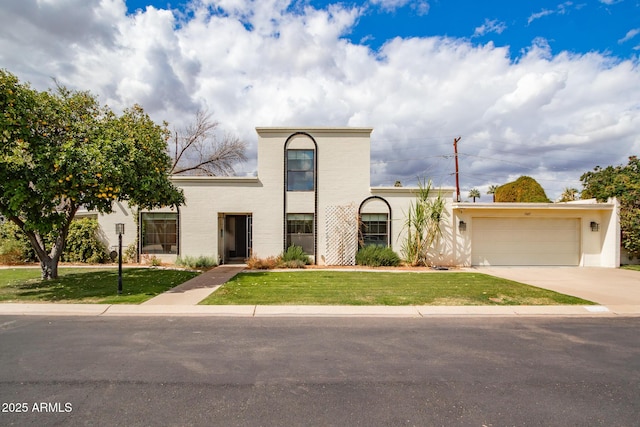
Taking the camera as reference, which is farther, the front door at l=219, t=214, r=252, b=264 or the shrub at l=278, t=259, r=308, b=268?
the front door at l=219, t=214, r=252, b=264

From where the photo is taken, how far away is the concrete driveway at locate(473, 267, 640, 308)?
30.1 feet

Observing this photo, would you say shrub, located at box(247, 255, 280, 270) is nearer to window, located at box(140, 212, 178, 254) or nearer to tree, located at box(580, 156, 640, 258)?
window, located at box(140, 212, 178, 254)

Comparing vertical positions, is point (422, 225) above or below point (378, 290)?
above

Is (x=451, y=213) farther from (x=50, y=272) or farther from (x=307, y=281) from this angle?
(x=50, y=272)

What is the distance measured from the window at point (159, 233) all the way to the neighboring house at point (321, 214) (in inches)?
1.8

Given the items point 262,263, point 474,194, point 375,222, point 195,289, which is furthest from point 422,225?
point 474,194

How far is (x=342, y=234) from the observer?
15.5 meters

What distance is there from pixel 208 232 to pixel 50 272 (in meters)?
5.87

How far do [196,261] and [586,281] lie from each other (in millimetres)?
15171

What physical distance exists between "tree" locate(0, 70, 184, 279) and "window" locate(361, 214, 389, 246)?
8.72 meters

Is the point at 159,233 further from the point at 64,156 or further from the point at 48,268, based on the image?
the point at 64,156

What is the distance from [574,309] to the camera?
26.2 ft

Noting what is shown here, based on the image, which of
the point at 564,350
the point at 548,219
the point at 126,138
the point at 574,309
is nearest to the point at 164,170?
the point at 126,138

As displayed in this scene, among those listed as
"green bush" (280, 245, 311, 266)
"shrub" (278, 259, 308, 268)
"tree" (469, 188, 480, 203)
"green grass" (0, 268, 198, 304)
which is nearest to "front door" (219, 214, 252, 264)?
"green bush" (280, 245, 311, 266)
